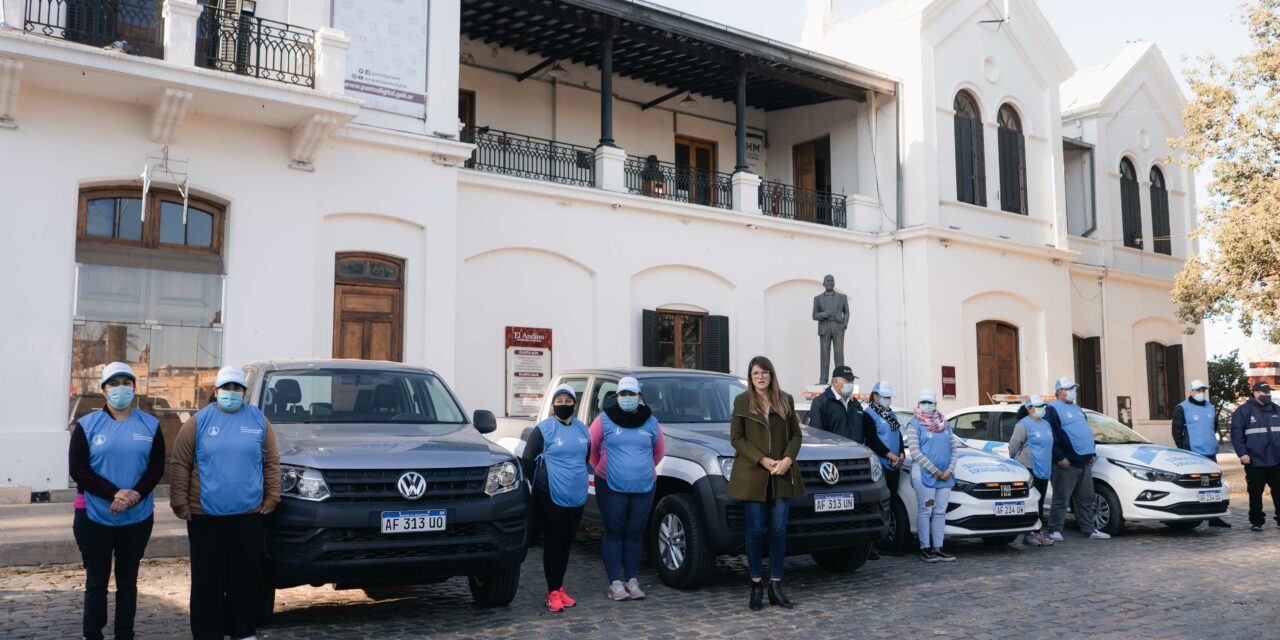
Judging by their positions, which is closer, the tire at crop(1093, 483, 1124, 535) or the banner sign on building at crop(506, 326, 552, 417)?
the tire at crop(1093, 483, 1124, 535)

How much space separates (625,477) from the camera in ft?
25.1

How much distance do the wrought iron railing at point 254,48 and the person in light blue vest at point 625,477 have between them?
7995 millimetres

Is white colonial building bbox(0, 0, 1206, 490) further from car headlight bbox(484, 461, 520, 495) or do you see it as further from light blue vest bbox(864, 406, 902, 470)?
car headlight bbox(484, 461, 520, 495)

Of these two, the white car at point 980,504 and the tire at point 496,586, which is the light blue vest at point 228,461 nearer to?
the tire at point 496,586

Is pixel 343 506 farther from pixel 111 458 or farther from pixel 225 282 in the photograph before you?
pixel 225 282

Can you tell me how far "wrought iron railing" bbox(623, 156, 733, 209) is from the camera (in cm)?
1936

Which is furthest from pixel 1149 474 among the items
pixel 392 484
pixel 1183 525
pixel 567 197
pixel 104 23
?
pixel 104 23

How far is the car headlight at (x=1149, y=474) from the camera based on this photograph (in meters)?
11.5

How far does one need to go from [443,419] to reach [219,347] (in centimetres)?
643

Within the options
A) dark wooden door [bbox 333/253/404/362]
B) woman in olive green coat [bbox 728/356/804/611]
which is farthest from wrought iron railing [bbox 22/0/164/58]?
woman in olive green coat [bbox 728/356/804/611]

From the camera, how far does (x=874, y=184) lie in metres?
22.4

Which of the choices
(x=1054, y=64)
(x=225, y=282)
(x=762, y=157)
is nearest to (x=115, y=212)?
(x=225, y=282)

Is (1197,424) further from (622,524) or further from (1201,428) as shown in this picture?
(622,524)

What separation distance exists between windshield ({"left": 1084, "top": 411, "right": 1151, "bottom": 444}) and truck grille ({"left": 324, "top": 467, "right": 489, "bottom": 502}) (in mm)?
9051
